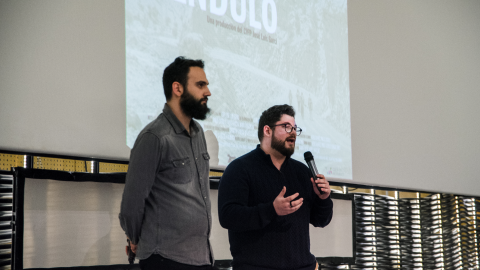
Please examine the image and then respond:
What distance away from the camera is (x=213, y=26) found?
9.29 feet

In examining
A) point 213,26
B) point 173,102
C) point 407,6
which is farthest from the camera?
point 407,6

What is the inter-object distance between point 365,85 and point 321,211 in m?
2.06

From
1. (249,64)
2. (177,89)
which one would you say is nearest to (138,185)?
(177,89)

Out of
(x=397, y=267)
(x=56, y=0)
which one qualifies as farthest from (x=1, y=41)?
(x=397, y=267)

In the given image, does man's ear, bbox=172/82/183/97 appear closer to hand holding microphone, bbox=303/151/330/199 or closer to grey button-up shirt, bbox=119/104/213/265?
grey button-up shirt, bbox=119/104/213/265

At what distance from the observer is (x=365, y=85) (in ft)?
12.9

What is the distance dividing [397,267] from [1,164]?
3.33 m

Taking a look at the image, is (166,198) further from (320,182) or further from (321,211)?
(321,211)

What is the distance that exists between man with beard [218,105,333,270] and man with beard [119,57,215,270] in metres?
0.21

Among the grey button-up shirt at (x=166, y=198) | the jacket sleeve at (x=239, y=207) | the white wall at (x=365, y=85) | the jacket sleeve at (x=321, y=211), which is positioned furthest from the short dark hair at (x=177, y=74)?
the jacket sleeve at (x=321, y=211)

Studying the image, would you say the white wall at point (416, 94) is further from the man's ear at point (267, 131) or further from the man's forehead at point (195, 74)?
the man's forehead at point (195, 74)

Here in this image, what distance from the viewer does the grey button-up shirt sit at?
1610mm

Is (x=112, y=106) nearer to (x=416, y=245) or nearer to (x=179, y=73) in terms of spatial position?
(x=179, y=73)

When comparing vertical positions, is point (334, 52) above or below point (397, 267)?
above
